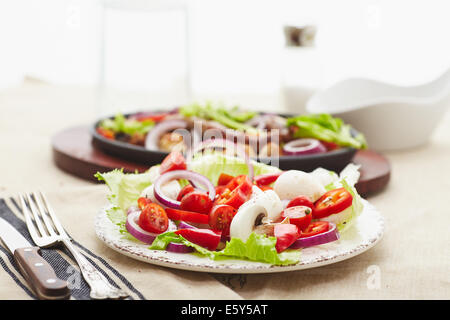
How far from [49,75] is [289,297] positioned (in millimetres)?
4631

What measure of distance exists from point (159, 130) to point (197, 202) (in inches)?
48.3

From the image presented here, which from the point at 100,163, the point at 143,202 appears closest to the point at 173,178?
the point at 143,202

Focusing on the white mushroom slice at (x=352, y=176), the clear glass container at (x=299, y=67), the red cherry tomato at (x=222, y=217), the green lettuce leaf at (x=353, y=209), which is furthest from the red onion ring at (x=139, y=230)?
the clear glass container at (x=299, y=67)

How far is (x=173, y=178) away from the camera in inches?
74.5

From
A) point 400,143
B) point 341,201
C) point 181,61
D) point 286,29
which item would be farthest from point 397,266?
point 181,61

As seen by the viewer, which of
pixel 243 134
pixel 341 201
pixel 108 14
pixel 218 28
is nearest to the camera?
pixel 341 201

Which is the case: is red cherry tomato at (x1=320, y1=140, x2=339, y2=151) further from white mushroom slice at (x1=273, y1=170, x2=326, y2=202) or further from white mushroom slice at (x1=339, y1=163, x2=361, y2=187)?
white mushroom slice at (x1=273, y1=170, x2=326, y2=202)

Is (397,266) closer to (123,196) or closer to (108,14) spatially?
(123,196)

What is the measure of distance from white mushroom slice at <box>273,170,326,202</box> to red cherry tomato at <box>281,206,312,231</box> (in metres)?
0.09

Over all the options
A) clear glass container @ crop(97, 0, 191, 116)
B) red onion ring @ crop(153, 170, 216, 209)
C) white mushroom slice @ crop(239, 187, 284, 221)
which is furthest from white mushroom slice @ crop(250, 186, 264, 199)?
clear glass container @ crop(97, 0, 191, 116)

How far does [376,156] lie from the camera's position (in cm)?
288

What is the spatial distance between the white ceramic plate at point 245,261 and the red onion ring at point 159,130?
102 centimetres

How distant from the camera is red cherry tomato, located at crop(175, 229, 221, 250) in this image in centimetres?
159

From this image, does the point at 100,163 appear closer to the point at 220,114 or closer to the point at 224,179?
the point at 220,114
